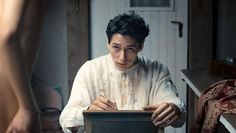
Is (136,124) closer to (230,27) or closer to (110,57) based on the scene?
(110,57)

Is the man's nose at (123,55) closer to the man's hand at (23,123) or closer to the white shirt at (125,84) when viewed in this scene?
the white shirt at (125,84)

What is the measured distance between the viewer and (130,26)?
1.21 m

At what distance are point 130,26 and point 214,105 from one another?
1.54 feet

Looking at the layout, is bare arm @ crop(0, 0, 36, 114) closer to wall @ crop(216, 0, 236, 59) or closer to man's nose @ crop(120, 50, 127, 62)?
man's nose @ crop(120, 50, 127, 62)

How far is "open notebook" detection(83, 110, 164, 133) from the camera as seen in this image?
0.97 meters

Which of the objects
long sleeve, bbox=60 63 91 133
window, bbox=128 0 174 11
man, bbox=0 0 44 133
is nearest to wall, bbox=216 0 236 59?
window, bbox=128 0 174 11

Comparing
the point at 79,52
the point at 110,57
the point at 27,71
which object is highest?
the point at 27,71

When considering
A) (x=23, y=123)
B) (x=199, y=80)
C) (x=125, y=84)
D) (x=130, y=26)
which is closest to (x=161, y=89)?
(x=125, y=84)

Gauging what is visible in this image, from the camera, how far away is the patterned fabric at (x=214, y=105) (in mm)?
1410

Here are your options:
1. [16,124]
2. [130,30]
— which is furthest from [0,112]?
[130,30]

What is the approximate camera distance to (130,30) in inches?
47.8

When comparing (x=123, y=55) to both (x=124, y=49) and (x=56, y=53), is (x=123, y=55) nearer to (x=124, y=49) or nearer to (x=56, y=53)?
(x=124, y=49)

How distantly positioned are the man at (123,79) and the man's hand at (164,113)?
0.08 meters

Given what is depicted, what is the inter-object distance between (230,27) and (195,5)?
27cm
